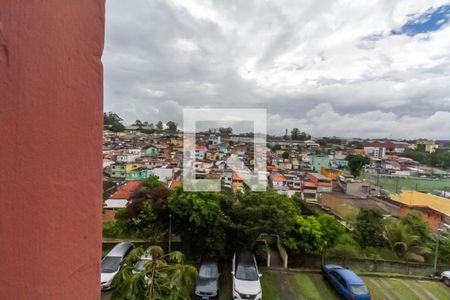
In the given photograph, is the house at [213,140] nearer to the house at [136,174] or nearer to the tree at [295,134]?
the house at [136,174]

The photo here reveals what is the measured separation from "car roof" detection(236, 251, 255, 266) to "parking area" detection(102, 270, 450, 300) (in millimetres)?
397

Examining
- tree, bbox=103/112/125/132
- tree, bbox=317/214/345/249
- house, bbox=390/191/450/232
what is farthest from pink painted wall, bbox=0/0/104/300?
house, bbox=390/191/450/232

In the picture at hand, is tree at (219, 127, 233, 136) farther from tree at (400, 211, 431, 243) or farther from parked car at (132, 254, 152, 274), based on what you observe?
tree at (400, 211, 431, 243)

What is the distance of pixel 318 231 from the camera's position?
211 inches

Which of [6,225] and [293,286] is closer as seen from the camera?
[6,225]

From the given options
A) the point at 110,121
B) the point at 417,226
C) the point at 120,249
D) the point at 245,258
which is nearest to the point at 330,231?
the point at 245,258

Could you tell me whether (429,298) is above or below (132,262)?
below

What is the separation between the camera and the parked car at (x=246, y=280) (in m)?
3.72

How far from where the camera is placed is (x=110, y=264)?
13.8ft

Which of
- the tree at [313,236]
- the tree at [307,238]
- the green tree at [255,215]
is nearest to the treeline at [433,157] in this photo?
the tree at [313,236]

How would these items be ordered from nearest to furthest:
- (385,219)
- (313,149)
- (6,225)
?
1. (6,225)
2. (385,219)
3. (313,149)

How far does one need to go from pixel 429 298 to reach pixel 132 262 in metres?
5.28

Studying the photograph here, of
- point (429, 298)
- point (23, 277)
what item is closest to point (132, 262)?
point (23, 277)

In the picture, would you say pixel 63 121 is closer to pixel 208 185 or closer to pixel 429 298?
pixel 208 185
